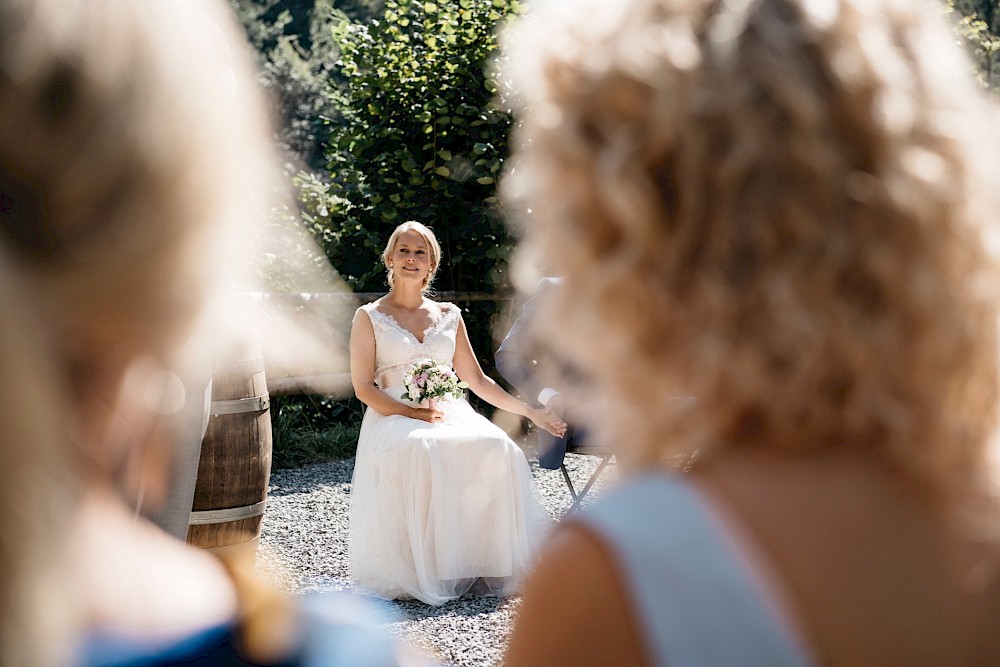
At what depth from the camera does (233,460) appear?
11.5 feet

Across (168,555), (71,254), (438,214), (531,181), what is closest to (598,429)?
(531,181)

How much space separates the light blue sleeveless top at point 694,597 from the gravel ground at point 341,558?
3.57 meters

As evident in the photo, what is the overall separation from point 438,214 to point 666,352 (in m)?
8.28

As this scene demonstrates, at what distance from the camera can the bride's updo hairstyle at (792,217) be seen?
0.83 metres

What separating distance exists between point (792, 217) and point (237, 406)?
3018 mm

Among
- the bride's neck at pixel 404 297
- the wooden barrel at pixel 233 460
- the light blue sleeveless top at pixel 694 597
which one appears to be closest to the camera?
the light blue sleeveless top at pixel 694 597

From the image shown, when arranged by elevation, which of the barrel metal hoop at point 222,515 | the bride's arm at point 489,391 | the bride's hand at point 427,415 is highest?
the bride's arm at point 489,391

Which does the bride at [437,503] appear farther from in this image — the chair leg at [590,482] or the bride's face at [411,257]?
the bride's face at [411,257]

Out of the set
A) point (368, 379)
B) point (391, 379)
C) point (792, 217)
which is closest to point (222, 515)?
point (368, 379)

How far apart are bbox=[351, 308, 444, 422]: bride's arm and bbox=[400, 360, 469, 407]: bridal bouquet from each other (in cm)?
8

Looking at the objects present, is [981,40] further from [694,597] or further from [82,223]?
[82,223]

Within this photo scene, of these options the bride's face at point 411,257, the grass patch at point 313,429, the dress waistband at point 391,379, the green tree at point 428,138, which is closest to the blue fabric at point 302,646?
the dress waistband at point 391,379

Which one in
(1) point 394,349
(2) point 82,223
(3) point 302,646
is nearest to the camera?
(2) point 82,223

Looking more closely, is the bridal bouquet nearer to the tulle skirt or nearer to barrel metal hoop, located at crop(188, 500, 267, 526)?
the tulle skirt
